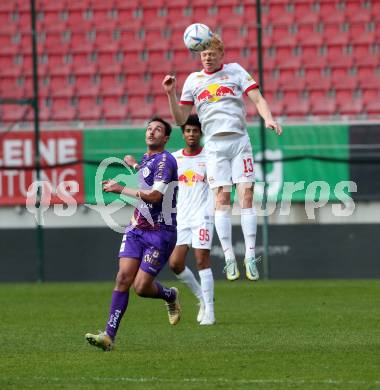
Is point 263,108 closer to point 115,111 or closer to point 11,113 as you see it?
point 115,111

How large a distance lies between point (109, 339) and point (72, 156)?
9833mm

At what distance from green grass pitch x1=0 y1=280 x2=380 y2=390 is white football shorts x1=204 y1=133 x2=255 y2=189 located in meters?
1.38

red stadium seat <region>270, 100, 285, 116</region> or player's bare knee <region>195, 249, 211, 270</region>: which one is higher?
red stadium seat <region>270, 100, 285, 116</region>

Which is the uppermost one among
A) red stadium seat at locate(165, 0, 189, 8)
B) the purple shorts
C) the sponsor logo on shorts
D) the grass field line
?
red stadium seat at locate(165, 0, 189, 8)

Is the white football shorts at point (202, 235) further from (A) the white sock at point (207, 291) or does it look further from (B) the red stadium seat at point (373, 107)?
(B) the red stadium seat at point (373, 107)

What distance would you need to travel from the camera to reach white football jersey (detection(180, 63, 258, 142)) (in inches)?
416

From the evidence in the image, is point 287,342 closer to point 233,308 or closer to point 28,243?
point 233,308

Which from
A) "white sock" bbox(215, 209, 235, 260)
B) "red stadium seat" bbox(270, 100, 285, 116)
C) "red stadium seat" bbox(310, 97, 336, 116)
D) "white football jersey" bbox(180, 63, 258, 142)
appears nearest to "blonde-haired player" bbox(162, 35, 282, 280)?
"white football jersey" bbox(180, 63, 258, 142)

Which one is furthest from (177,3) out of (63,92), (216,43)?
(216,43)

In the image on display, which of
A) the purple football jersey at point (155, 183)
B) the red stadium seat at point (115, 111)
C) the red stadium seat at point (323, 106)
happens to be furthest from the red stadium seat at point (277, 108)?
the purple football jersey at point (155, 183)

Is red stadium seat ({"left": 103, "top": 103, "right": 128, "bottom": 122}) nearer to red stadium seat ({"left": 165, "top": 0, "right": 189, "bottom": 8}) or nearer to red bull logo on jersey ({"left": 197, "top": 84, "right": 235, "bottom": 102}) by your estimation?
red stadium seat ({"left": 165, "top": 0, "right": 189, "bottom": 8})

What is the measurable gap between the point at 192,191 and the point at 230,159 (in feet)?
6.90

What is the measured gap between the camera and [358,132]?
18.0 metres

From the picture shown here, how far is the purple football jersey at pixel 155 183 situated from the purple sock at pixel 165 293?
30.4 inches
